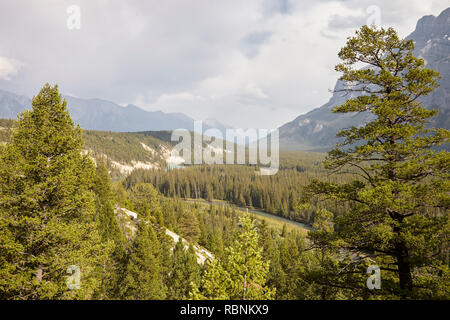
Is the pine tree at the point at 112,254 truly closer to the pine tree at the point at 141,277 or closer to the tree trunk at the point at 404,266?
the pine tree at the point at 141,277

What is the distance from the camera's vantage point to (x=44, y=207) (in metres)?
12.1

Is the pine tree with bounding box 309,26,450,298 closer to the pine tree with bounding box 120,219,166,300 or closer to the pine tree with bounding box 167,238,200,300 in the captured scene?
the pine tree with bounding box 120,219,166,300

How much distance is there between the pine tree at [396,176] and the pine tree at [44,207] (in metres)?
12.4

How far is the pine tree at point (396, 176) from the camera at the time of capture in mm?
8875

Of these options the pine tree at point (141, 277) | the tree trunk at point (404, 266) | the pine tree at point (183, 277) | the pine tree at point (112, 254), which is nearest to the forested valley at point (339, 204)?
the tree trunk at point (404, 266)

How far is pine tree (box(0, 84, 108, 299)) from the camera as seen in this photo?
436 inches

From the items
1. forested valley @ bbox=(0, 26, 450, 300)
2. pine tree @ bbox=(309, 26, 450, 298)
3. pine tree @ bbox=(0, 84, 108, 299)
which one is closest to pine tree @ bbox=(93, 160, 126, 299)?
pine tree @ bbox=(0, 84, 108, 299)

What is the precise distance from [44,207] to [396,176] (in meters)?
16.8

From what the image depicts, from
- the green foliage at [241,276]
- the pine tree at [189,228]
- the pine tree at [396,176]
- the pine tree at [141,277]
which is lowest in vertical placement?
the pine tree at [189,228]

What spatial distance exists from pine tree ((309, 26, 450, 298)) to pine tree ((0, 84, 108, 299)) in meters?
12.4

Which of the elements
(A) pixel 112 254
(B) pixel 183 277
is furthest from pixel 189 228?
(A) pixel 112 254
